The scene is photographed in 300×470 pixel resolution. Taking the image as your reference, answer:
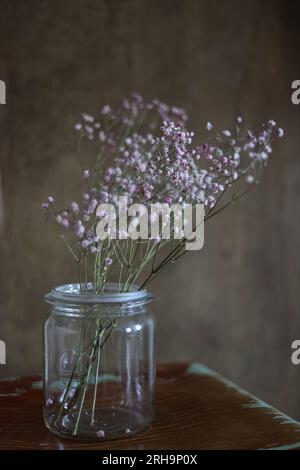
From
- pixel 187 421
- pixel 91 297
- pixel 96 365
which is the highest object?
pixel 91 297

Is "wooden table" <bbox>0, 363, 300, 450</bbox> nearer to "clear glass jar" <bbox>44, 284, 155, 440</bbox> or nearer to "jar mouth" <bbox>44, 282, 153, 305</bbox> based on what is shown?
"clear glass jar" <bbox>44, 284, 155, 440</bbox>

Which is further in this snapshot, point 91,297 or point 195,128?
point 195,128

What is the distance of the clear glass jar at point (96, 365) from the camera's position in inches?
40.3

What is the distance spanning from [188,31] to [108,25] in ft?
0.84

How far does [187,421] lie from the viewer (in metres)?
1.08

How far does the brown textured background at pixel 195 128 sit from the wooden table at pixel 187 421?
16.5 inches

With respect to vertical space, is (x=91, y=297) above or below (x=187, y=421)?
above

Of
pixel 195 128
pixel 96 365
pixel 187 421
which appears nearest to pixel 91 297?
pixel 96 365

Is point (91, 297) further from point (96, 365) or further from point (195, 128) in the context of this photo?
point (195, 128)

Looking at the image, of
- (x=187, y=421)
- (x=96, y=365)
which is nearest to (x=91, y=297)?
(x=96, y=365)

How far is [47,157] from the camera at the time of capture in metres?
1.64

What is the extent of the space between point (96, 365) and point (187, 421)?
0.22 meters
